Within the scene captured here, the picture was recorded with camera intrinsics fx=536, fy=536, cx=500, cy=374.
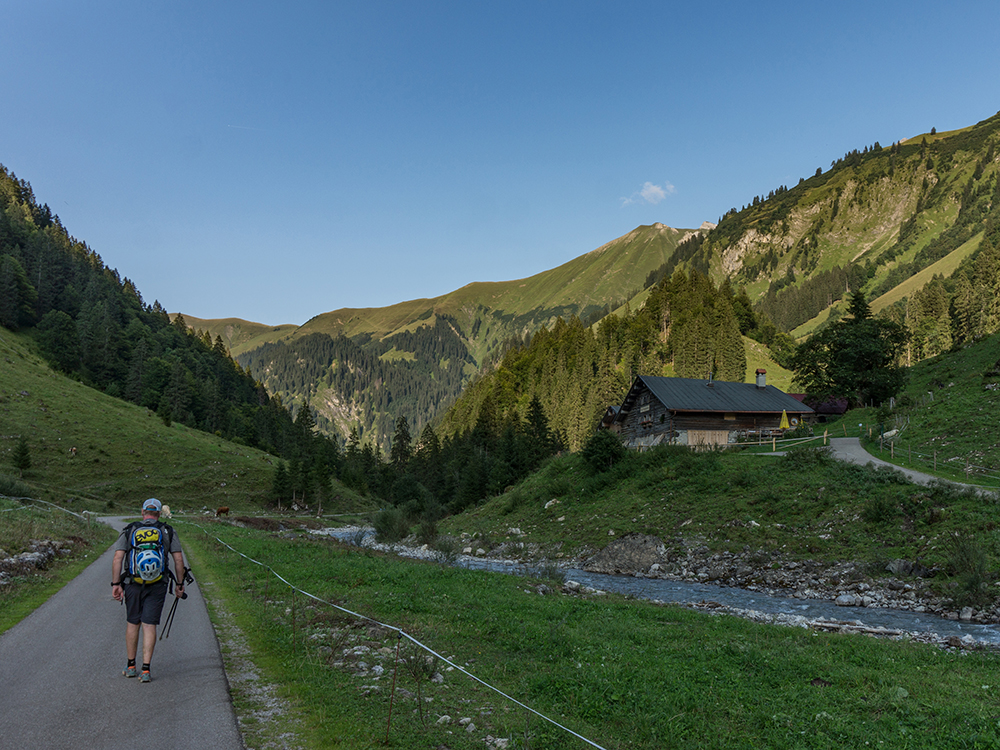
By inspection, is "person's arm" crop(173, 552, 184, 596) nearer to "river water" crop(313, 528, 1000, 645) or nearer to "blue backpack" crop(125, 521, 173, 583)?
"blue backpack" crop(125, 521, 173, 583)

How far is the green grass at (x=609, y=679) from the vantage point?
7.38 metres

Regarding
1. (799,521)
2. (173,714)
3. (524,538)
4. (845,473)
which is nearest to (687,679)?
(173,714)

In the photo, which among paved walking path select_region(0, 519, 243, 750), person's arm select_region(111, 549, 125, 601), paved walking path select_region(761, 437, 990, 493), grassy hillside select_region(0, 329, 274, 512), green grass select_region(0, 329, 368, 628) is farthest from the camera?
grassy hillside select_region(0, 329, 274, 512)

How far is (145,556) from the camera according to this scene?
8.85 metres

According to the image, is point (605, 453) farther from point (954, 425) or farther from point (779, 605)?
point (779, 605)

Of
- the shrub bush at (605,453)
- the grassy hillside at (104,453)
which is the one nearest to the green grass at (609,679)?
the shrub bush at (605,453)

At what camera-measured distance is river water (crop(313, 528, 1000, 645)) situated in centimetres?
1584

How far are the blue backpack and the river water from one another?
18.0m

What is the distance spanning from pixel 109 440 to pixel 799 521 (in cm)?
8659

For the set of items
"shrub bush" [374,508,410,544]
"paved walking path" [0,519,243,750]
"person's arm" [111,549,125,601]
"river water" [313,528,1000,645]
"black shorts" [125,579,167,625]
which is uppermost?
"person's arm" [111,549,125,601]

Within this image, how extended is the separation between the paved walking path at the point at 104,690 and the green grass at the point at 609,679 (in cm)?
106

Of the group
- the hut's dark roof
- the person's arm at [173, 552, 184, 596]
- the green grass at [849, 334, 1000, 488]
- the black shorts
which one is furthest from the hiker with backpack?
the hut's dark roof

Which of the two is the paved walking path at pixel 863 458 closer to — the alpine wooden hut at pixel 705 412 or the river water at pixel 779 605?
the alpine wooden hut at pixel 705 412

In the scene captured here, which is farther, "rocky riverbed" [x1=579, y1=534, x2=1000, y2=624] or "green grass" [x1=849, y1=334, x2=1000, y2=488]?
"green grass" [x1=849, y1=334, x2=1000, y2=488]
